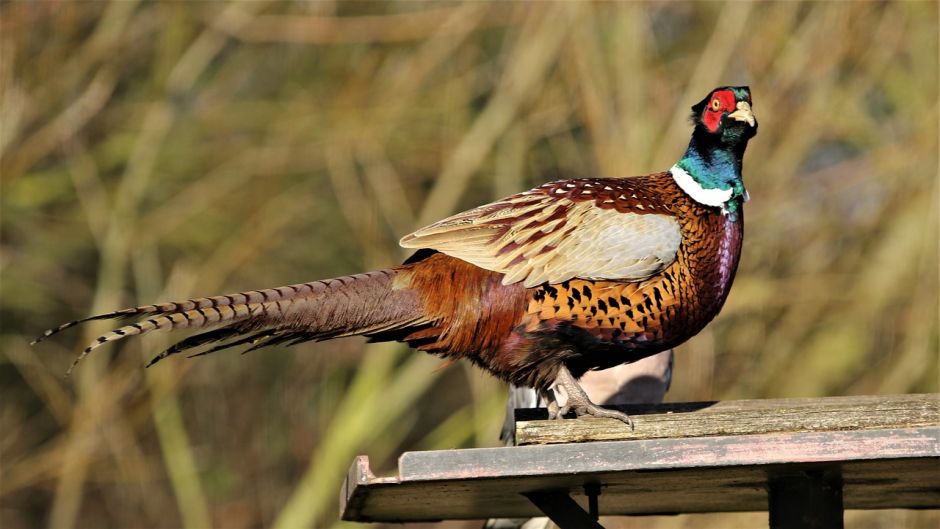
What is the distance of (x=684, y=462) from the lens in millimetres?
3549

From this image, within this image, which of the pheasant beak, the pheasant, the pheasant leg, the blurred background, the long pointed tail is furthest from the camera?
the blurred background

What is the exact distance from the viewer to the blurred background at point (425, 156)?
8.66 metres

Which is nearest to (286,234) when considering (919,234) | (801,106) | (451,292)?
(801,106)

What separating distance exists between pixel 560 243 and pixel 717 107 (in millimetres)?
782

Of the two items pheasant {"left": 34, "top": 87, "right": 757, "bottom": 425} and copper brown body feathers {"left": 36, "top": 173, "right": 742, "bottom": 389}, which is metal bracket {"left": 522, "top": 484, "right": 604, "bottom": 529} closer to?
pheasant {"left": 34, "top": 87, "right": 757, "bottom": 425}

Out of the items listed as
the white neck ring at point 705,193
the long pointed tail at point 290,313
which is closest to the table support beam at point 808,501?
the white neck ring at point 705,193

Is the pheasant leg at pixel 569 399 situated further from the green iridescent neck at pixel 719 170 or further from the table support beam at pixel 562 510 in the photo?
the green iridescent neck at pixel 719 170

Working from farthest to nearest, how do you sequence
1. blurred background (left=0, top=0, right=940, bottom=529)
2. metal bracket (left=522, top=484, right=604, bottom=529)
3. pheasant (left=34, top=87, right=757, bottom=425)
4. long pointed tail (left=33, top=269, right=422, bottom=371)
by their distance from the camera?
blurred background (left=0, top=0, right=940, bottom=529), pheasant (left=34, top=87, right=757, bottom=425), metal bracket (left=522, top=484, right=604, bottom=529), long pointed tail (left=33, top=269, right=422, bottom=371)

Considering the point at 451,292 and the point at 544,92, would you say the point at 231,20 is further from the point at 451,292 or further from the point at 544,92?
the point at 451,292

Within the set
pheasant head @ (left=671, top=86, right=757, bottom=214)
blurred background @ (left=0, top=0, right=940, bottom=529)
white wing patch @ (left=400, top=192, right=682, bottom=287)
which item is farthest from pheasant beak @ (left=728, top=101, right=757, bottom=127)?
blurred background @ (left=0, top=0, right=940, bottom=529)

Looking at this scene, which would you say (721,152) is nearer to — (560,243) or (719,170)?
(719,170)

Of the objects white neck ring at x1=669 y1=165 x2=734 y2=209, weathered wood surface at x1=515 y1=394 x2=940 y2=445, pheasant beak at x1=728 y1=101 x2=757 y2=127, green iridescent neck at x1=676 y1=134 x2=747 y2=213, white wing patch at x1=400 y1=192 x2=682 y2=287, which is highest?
pheasant beak at x1=728 y1=101 x2=757 y2=127

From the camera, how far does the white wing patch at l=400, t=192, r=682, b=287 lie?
4.52m

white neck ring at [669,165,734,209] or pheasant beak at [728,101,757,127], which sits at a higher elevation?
pheasant beak at [728,101,757,127]
